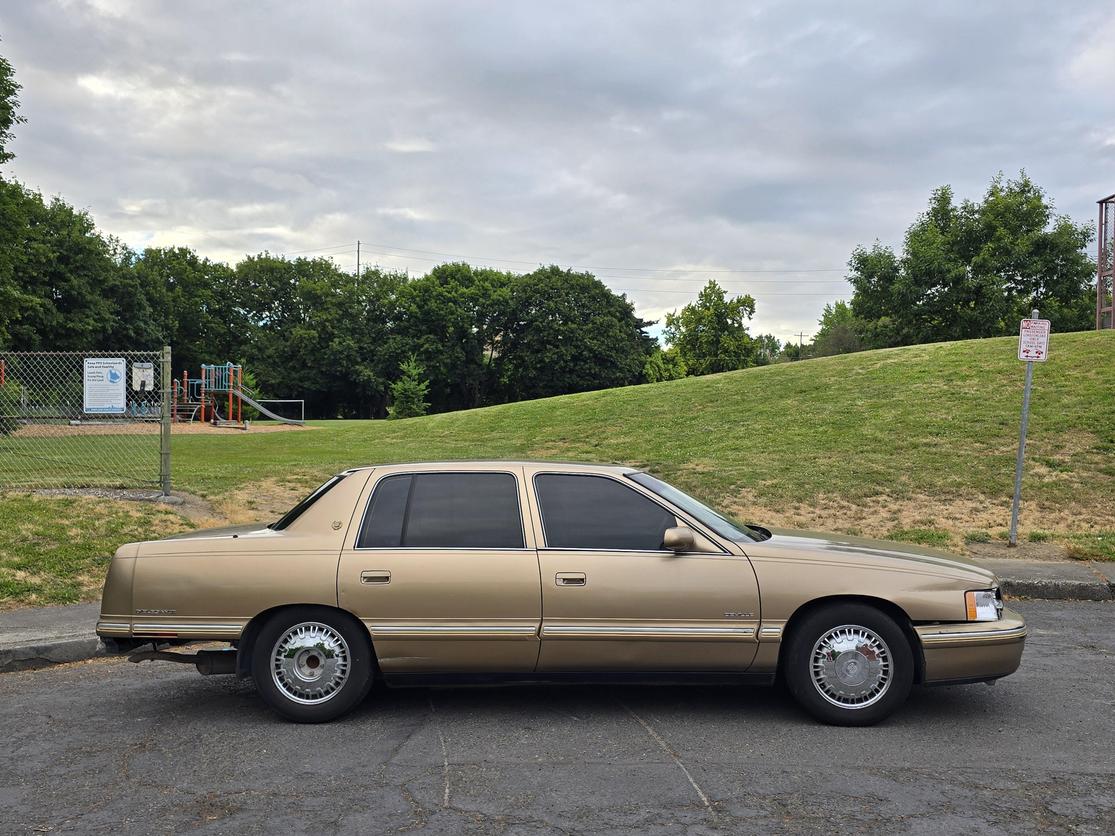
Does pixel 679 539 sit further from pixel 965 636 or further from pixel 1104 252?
pixel 1104 252

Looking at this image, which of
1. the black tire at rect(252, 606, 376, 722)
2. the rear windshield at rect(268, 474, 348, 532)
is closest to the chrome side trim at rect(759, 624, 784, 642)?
the black tire at rect(252, 606, 376, 722)

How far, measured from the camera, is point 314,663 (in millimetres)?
5121

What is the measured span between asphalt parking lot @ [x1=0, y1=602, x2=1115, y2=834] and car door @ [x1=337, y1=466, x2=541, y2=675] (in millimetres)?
394

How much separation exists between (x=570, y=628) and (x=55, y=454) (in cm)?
1316

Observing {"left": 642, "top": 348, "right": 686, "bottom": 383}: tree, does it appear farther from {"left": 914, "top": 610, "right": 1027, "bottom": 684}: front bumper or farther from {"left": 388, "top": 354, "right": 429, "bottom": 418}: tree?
{"left": 914, "top": 610, "right": 1027, "bottom": 684}: front bumper

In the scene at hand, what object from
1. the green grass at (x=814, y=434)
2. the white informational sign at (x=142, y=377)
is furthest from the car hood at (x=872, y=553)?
the white informational sign at (x=142, y=377)

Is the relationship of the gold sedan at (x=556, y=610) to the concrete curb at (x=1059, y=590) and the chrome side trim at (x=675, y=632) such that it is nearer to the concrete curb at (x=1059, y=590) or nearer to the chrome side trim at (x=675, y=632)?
the chrome side trim at (x=675, y=632)

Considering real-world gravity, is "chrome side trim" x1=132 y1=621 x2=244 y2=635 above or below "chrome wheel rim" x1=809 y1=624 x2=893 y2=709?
above

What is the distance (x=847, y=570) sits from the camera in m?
5.05

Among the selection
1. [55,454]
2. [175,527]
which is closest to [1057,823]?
[175,527]

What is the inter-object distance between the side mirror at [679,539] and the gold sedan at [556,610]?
12 mm

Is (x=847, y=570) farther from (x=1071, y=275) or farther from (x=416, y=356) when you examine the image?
(x=416, y=356)

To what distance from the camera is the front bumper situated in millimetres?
5000

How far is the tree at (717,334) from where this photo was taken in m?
64.6
